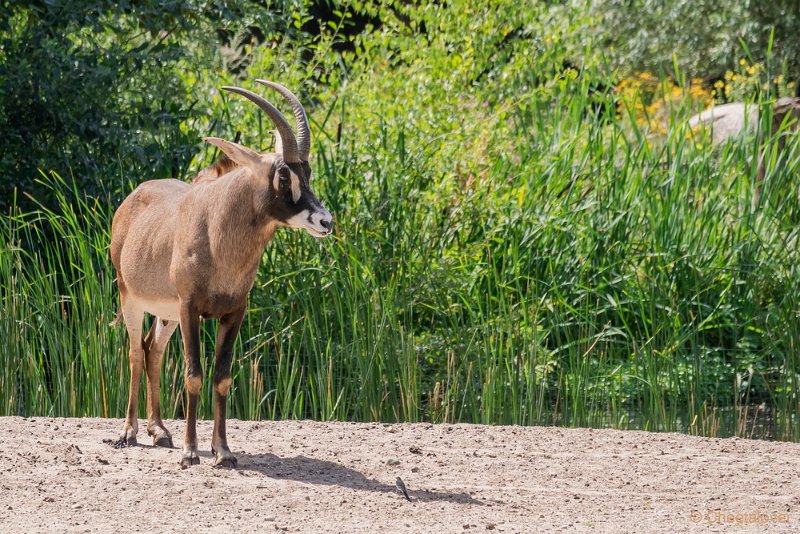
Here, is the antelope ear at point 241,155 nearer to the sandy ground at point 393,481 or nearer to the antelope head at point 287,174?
the antelope head at point 287,174

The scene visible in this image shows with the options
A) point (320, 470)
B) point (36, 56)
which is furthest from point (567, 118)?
point (320, 470)

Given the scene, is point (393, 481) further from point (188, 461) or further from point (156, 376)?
point (156, 376)

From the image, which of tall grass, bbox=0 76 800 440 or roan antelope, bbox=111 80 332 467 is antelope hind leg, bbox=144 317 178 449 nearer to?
roan antelope, bbox=111 80 332 467

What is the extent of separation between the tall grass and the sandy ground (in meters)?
0.62

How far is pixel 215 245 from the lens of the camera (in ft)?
15.8

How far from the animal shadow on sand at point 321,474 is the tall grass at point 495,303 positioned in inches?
52.1

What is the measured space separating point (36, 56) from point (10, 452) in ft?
12.2

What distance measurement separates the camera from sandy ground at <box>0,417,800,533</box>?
4230 millimetres

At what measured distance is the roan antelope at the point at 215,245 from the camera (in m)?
4.65

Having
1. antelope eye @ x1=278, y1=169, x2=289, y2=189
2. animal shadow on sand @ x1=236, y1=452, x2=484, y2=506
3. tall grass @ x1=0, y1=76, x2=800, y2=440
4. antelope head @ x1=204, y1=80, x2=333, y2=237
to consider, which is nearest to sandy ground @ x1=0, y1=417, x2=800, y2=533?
animal shadow on sand @ x1=236, y1=452, x2=484, y2=506

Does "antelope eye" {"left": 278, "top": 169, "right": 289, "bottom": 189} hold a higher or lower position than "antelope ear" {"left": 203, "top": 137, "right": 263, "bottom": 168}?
lower

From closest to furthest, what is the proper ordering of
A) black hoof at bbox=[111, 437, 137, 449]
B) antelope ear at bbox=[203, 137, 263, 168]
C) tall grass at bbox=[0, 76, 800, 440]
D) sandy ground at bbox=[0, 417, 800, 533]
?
1. sandy ground at bbox=[0, 417, 800, 533]
2. antelope ear at bbox=[203, 137, 263, 168]
3. black hoof at bbox=[111, 437, 137, 449]
4. tall grass at bbox=[0, 76, 800, 440]

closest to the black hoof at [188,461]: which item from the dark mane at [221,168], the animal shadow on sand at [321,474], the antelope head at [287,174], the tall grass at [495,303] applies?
the animal shadow on sand at [321,474]

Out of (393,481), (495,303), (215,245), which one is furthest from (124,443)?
(495,303)
